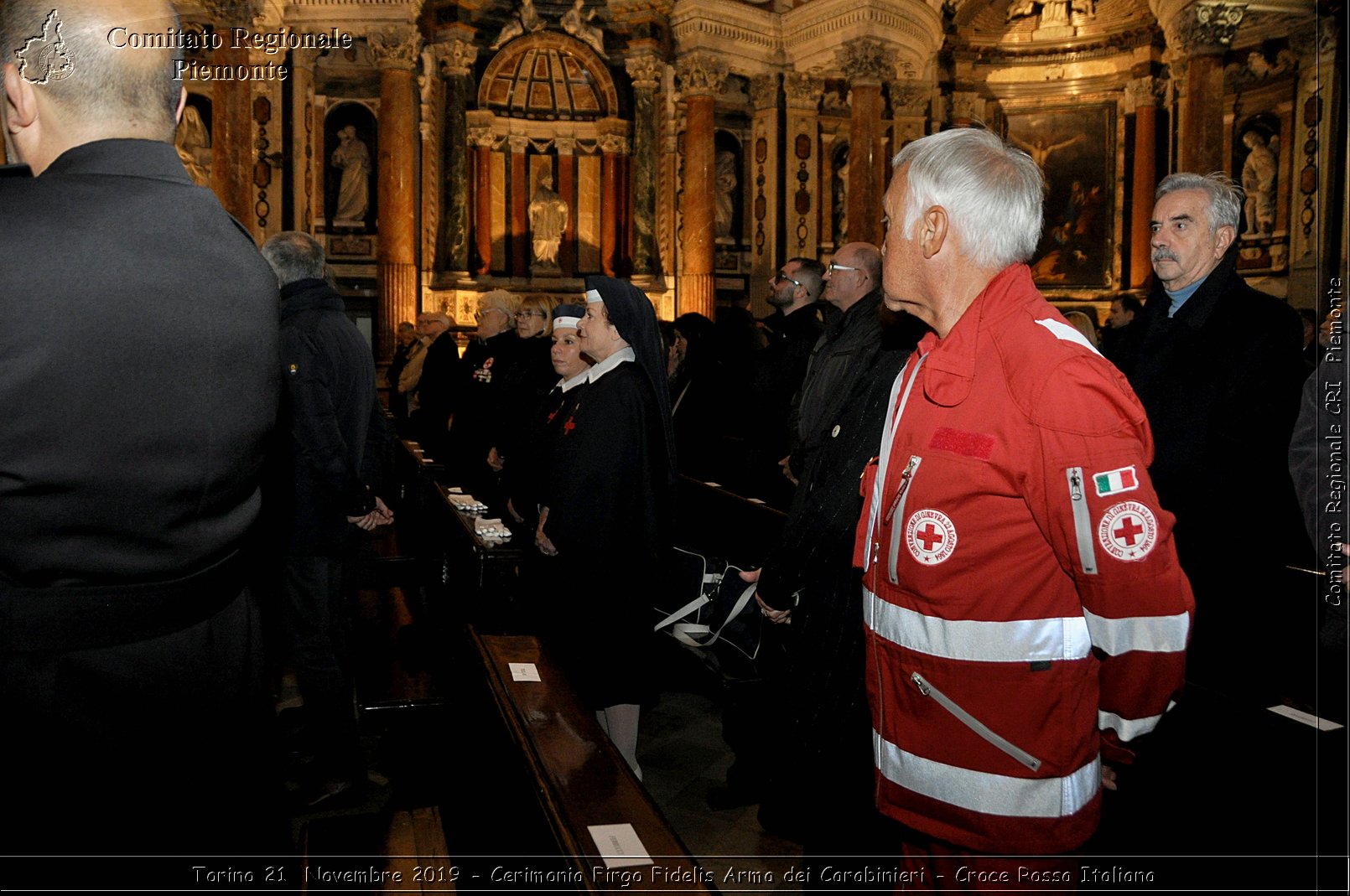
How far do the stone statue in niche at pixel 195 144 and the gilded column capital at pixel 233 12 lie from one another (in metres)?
1.30

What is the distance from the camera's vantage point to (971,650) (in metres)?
1.69

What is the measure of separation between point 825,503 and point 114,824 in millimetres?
1814

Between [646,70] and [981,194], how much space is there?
13.3 m

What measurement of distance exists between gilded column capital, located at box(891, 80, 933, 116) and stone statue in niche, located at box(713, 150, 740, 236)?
2892mm

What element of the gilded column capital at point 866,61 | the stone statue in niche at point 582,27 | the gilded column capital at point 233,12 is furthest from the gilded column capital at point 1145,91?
the gilded column capital at point 233,12

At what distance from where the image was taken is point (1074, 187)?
16594 mm

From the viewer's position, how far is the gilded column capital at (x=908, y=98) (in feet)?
51.1

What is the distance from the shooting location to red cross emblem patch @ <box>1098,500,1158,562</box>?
1.56m

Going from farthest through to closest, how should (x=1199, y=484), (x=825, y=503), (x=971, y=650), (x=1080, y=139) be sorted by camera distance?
(x=1080, y=139) < (x=1199, y=484) < (x=825, y=503) < (x=971, y=650)

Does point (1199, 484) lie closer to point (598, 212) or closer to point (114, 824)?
point (114, 824)

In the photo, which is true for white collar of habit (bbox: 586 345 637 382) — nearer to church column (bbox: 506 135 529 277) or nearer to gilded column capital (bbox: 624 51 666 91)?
church column (bbox: 506 135 529 277)

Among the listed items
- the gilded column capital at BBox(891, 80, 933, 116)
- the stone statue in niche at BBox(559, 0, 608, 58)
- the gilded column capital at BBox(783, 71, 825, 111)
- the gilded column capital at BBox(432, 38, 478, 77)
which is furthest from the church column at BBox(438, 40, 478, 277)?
the gilded column capital at BBox(891, 80, 933, 116)

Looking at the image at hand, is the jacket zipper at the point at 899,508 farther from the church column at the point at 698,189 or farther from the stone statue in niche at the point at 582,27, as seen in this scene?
the stone statue in niche at the point at 582,27

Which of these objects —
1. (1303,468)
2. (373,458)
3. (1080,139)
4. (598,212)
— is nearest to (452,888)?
(373,458)
